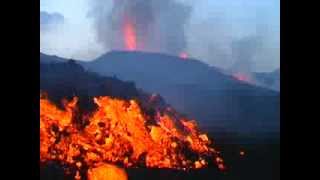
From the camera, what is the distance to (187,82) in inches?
105

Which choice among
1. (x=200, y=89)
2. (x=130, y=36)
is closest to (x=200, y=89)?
(x=200, y=89)

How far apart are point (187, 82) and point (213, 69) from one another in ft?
0.43

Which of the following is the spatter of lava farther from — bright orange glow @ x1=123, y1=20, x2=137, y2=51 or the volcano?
bright orange glow @ x1=123, y1=20, x2=137, y2=51

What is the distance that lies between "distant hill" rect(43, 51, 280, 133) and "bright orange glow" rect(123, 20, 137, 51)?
36 millimetres

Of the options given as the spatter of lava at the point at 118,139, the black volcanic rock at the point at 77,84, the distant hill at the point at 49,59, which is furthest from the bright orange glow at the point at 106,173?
the distant hill at the point at 49,59

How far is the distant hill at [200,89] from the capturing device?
2635 millimetres

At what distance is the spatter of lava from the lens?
2.64 m

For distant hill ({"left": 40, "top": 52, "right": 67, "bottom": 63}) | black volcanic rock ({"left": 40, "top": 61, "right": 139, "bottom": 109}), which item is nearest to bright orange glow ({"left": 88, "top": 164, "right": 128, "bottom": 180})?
black volcanic rock ({"left": 40, "top": 61, "right": 139, "bottom": 109})

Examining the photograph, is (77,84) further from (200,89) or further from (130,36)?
(200,89)
